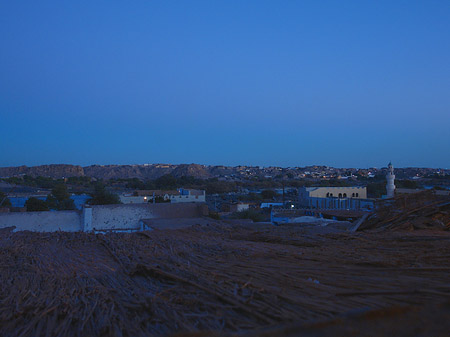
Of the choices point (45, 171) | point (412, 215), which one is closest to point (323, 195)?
point (412, 215)

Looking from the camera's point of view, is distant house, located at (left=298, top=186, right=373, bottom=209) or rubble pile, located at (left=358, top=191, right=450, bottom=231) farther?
distant house, located at (left=298, top=186, right=373, bottom=209)

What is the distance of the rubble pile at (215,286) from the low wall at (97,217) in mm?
7666

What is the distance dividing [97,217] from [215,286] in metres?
11.4

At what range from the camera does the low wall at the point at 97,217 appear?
40.7ft

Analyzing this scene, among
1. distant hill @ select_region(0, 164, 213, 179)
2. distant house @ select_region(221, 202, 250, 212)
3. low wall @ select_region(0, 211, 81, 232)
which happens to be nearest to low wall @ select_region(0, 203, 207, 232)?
low wall @ select_region(0, 211, 81, 232)

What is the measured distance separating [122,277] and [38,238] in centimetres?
347

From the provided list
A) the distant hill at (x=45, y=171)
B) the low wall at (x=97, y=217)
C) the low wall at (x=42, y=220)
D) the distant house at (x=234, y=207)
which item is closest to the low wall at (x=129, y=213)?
the low wall at (x=97, y=217)

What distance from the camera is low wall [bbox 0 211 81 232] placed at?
12.1m

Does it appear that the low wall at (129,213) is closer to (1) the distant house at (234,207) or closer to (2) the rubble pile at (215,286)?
(2) the rubble pile at (215,286)

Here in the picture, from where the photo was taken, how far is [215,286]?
3.17m

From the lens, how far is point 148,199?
25812mm

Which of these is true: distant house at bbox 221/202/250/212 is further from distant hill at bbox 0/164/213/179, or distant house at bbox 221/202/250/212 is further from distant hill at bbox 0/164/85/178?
distant hill at bbox 0/164/85/178

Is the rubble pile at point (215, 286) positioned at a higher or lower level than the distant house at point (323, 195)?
higher

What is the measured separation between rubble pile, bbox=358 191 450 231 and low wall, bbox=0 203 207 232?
8341 millimetres
